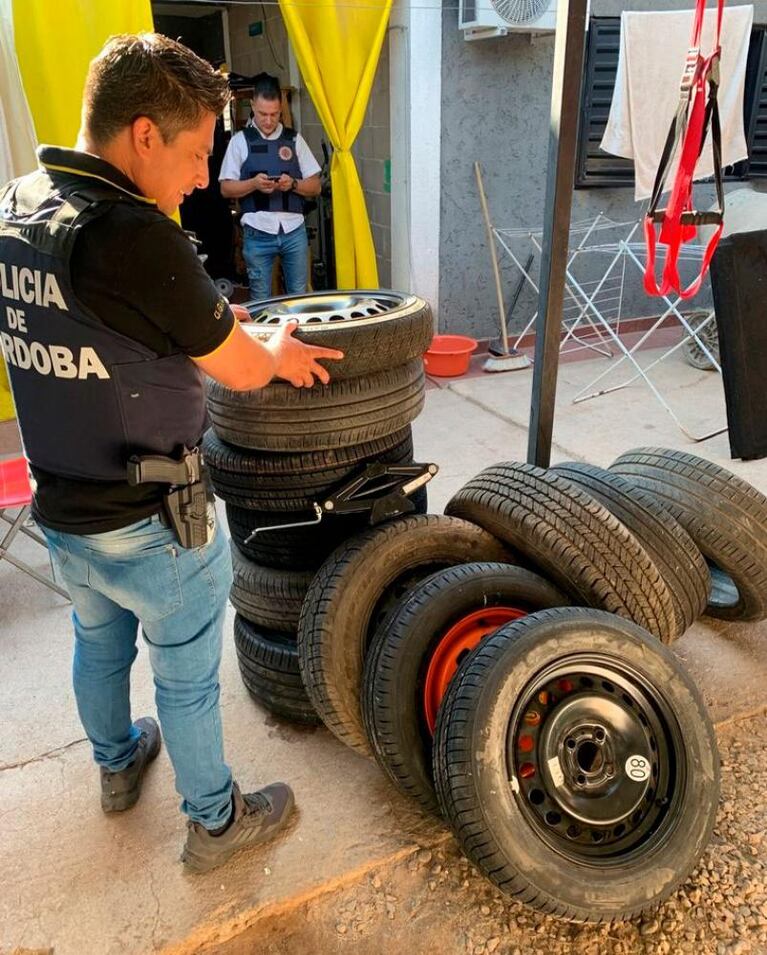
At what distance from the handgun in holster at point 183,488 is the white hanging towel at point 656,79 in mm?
4637

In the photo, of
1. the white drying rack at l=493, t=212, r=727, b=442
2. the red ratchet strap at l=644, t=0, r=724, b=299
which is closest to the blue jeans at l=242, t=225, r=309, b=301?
the white drying rack at l=493, t=212, r=727, b=442

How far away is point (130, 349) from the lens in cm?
146

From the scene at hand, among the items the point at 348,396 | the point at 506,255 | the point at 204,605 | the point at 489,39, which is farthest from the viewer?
the point at 506,255

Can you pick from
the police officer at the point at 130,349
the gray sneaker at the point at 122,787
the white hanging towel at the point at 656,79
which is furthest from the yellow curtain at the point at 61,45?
the gray sneaker at the point at 122,787

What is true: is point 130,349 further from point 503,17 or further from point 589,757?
point 503,17

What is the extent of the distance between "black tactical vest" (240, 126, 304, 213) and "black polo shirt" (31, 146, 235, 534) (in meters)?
4.44

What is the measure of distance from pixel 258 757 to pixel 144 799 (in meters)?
0.34

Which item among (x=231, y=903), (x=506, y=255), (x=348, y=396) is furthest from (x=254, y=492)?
(x=506, y=255)

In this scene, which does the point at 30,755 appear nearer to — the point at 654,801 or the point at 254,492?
the point at 254,492

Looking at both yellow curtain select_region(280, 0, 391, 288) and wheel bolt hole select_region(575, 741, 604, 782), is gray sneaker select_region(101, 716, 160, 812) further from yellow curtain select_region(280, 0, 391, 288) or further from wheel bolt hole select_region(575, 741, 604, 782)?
yellow curtain select_region(280, 0, 391, 288)

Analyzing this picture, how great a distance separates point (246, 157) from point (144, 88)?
14.9ft

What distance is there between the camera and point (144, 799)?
2178 millimetres

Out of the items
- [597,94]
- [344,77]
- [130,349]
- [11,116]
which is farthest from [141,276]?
[597,94]

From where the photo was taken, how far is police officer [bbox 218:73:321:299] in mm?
5543
